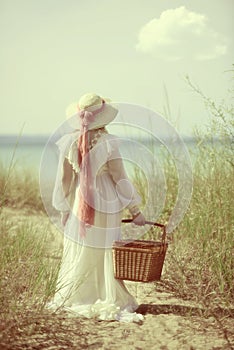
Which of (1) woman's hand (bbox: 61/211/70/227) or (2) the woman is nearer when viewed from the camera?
(2) the woman

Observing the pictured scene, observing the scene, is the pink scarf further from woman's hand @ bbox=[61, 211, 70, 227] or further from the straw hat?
woman's hand @ bbox=[61, 211, 70, 227]

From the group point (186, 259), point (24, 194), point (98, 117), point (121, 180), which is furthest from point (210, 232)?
point (24, 194)

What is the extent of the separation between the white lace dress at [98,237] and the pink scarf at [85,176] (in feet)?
0.12

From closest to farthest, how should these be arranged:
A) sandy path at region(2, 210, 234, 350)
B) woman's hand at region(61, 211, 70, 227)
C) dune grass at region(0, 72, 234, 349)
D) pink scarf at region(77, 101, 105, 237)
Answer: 1. dune grass at region(0, 72, 234, 349)
2. sandy path at region(2, 210, 234, 350)
3. pink scarf at region(77, 101, 105, 237)
4. woman's hand at region(61, 211, 70, 227)

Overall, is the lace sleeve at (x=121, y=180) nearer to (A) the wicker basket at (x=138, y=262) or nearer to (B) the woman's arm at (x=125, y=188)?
(B) the woman's arm at (x=125, y=188)

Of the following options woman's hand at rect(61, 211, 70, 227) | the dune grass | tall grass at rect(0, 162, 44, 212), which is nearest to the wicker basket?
the dune grass

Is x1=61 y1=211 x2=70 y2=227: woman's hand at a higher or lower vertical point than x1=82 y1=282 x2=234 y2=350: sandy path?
higher

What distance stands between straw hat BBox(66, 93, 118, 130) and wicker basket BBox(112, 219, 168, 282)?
0.77 meters

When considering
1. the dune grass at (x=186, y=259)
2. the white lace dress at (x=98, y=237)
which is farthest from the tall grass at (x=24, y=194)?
the white lace dress at (x=98, y=237)

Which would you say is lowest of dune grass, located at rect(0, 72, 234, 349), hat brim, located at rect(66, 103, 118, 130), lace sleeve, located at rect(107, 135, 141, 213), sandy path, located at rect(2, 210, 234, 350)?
sandy path, located at rect(2, 210, 234, 350)

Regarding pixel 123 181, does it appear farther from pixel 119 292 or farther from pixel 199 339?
pixel 199 339

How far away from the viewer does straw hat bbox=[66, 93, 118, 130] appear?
→ 3848 mm

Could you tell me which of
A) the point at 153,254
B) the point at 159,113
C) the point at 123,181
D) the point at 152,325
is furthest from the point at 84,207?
the point at 159,113

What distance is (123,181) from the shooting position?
3934mm
